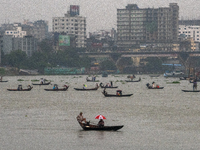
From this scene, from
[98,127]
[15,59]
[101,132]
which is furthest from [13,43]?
[98,127]

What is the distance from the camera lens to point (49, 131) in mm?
32625

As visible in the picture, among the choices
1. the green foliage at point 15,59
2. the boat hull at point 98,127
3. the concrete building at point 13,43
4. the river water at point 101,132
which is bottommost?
the river water at point 101,132

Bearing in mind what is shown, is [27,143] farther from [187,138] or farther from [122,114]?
[122,114]

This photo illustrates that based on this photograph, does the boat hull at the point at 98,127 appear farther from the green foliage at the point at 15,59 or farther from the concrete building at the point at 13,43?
the concrete building at the point at 13,43

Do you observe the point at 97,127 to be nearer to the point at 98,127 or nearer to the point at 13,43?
the point at 98,127

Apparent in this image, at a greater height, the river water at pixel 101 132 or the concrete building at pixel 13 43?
the concrete building at pixel 13 43

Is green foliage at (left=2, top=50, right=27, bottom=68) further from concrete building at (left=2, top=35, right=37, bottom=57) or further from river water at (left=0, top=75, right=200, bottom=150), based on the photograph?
river water at (left=0, top=75, right=200, bottom=150)

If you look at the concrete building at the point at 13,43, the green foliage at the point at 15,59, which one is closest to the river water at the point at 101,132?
the green foliage at the point at 15,59

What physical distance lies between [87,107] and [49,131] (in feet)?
58.1

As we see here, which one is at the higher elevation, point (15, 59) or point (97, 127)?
point (15, 59)

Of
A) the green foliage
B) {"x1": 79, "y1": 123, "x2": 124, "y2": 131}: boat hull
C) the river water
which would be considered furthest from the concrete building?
{"x1": 79, "y1": 123, "x2": 124, "y2": 131}: boat hull

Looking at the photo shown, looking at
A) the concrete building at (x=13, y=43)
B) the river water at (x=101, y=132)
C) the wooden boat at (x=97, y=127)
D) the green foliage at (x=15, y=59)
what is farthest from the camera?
the concrete building at (x=13, y=43)

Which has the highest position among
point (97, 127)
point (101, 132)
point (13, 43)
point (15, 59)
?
point (13, 43)

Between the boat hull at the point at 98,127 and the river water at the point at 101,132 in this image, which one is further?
the boat hull at the point at 98,127
